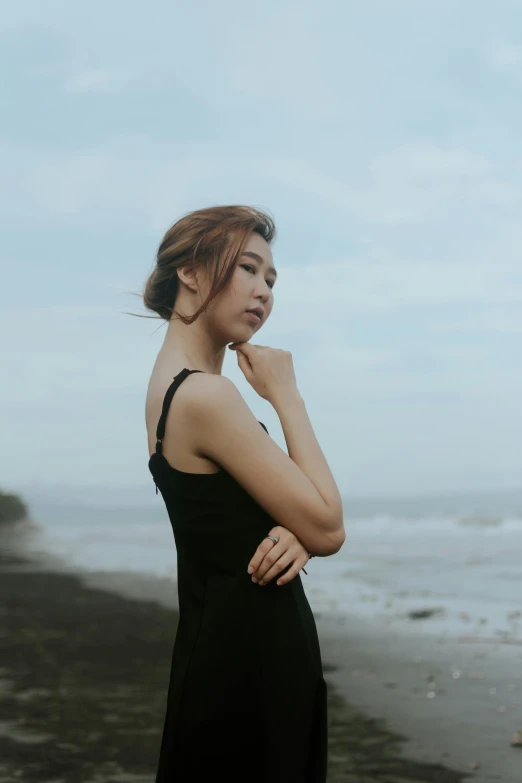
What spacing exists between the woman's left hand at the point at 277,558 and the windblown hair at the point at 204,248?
74 centimetres

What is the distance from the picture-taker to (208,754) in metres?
2.58

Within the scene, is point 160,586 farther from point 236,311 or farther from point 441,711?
point 236,311

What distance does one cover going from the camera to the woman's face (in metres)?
2.84

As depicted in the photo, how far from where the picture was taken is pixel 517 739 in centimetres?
548

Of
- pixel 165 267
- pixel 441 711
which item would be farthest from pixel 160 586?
pixel 165 267

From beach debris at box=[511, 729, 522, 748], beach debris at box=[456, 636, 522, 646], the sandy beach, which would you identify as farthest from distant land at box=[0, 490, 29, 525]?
beach debris at box=[511, 729, 522, 748]

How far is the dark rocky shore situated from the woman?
98.3 inches

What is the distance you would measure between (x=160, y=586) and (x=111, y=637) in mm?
4287

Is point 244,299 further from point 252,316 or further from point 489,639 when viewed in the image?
point 489,639

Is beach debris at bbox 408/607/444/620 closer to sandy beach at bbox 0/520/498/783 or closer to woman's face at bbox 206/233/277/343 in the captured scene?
sandy beach at bbox 0/520/498/783

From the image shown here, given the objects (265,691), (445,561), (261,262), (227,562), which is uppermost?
(445,561)

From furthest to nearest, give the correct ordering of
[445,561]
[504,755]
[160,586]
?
[445,561] < [160,586] < [504,755]

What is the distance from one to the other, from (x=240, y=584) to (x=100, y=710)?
13.2 feet

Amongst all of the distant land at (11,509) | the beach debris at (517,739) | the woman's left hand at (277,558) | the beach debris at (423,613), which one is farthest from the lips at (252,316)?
the distant land at (11,509)
